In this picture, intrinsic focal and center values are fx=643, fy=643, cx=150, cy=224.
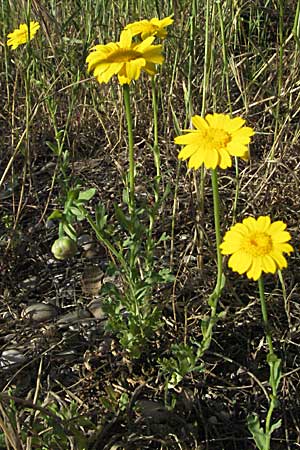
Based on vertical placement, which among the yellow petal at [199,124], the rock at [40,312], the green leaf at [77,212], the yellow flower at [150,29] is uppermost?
the yellow flower at [150,29]

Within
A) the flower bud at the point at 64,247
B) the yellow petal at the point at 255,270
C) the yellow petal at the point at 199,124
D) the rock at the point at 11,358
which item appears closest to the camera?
the yellow petal at the point at 255,270

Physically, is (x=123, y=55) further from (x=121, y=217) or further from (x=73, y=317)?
(x=73, y=317)

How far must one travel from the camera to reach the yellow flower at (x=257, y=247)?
2.85 ft

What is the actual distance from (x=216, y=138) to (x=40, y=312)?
0.67 meters

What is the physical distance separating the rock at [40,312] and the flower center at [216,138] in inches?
25.1

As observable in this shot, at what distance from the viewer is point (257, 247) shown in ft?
2.93

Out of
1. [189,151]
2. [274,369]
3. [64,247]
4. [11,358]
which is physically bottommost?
[11,358]

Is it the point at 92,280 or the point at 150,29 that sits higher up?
the point at 150,29

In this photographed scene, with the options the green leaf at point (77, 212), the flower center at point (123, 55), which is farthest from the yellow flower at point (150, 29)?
the green leaf at point (77, 212)

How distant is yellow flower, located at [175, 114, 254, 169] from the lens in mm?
921

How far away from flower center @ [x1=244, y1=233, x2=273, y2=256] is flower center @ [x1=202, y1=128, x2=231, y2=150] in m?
0.14

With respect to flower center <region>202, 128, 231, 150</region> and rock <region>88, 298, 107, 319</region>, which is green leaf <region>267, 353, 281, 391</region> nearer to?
flower center <region>202, 128, 231, 150</region>

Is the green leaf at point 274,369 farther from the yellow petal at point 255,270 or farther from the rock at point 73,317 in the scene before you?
the rock at point 73,317

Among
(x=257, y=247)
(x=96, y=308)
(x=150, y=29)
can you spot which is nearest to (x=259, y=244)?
(x=257, y=247)
